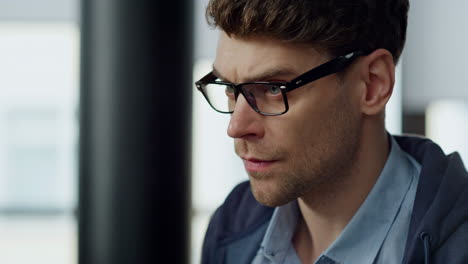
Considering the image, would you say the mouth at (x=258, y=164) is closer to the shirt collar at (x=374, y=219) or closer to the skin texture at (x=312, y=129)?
the skin texture at (x=312, y=129)

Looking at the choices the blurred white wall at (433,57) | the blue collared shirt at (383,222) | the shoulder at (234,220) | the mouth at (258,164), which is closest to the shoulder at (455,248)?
the blue collared shirt at (383,222)

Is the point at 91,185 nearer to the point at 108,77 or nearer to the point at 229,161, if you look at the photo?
the point at 108,77

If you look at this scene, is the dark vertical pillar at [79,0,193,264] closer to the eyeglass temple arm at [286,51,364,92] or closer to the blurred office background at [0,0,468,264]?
the eyeglass temple arm at [286,51,364,92]

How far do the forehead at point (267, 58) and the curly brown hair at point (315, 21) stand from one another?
14mm

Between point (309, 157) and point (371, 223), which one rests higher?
point (309, 157)

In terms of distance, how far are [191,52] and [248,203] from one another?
0.55 metres

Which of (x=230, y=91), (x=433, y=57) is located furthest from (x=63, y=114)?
(x=230, y=91)

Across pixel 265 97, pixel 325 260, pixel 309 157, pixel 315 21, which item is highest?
pixel 315 21

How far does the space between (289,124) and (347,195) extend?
22cm

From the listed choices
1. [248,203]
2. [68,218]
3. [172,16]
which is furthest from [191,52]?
[68,218]

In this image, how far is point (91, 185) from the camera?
0.88 metres

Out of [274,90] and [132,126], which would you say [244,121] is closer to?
[274,90]

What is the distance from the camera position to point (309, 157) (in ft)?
3.59

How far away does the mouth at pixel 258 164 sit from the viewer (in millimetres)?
1092
